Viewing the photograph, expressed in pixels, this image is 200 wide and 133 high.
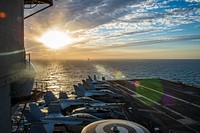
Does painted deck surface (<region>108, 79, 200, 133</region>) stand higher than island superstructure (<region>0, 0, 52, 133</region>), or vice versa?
island superstructure (<region>0, 0, 52, 133</region>)

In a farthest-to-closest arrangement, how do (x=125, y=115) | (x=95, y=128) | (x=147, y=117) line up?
(x=125, y=115)
(x=147, y=117)
(x=95, y=128)

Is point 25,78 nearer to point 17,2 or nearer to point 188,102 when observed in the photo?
point 17,2

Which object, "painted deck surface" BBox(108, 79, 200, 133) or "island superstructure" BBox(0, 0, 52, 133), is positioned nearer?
"island superstructure" BBox(0, 0, 52, 133)

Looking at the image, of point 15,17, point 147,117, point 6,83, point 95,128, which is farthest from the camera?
point 147,117

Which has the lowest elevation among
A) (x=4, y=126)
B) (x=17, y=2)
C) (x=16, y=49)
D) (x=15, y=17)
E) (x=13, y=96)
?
(x=4, y=126)

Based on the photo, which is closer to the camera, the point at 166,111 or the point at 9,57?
the point at 9,57

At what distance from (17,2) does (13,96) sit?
342 cm

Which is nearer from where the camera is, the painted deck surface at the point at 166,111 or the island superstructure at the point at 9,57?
the island superstructure at the point at 9,57

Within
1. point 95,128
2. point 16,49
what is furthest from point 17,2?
point 95,128

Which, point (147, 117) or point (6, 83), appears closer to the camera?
point (6, 83)

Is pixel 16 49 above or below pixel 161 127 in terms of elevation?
above

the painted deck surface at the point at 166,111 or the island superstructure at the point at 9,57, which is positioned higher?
the island superstructure at the point at 9,57

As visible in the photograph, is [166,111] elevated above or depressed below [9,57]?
below

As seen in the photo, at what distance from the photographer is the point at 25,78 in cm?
751
